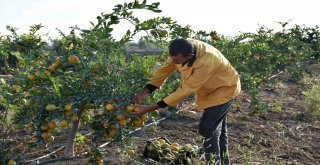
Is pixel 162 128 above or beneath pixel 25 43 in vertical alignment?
beneath

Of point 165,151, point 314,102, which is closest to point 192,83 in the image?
point 165,151

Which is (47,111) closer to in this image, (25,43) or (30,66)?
(30,66)

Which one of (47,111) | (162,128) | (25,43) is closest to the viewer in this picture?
(47,111)

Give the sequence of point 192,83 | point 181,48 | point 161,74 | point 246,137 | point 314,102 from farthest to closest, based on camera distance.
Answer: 1. point 314,102
2. point 246,137
3. point 161,74
4. point 192,83
5. point 181,48

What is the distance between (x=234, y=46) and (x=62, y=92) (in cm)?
431

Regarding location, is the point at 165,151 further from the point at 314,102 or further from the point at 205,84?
the point at 314,102

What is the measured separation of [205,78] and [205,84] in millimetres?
307

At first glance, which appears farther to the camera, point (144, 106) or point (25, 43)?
point (25, 43)

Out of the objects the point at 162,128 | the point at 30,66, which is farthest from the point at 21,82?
the point at 162,128

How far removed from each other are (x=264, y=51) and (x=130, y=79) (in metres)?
5.48

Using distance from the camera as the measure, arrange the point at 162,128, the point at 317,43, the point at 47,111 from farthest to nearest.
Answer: the point at 317,43, the point at 162,128, the point at 47,111

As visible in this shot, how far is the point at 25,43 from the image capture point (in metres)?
4.45

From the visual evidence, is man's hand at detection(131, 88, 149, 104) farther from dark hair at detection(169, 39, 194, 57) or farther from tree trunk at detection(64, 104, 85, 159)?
tree trunk at detection(64, 104, 85, 159)

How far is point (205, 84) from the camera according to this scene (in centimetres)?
425
